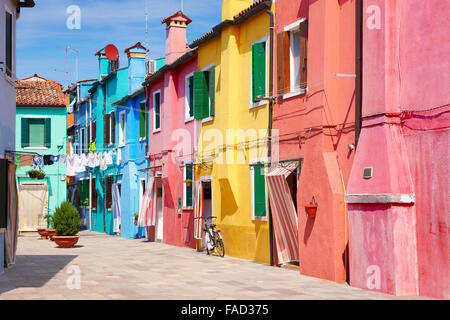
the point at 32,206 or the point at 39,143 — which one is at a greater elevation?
the point at 39,143

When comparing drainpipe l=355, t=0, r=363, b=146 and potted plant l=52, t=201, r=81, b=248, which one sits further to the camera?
potted plant l=52, t=201, r=81, b=248

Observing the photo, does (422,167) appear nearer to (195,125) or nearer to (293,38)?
(293,38)

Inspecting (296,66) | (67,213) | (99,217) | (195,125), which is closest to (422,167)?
(296,66)

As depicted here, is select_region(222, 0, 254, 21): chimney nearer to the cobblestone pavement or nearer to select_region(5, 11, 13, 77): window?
select_region(5, 11, 13, 77): window

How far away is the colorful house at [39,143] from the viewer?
33625 mm

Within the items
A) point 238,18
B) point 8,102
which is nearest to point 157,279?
point 8,102

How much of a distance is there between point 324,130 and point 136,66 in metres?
18.7

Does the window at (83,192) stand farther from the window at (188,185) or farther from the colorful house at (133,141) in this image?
the window at (188,185)

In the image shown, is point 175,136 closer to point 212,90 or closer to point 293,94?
point 212,90

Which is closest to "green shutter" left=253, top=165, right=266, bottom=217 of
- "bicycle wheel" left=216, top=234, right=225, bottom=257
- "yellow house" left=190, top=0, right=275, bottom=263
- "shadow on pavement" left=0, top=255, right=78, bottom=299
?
"yellow house" left=190, top=0, right=275, bottom=263

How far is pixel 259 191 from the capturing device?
17766 millimetres

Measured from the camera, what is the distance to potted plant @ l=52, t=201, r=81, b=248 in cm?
2317

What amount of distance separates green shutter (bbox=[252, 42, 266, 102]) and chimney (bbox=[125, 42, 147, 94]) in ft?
46.5

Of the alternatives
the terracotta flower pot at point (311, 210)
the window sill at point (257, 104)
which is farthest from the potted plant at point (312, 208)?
the window sill at point (257, 104)
